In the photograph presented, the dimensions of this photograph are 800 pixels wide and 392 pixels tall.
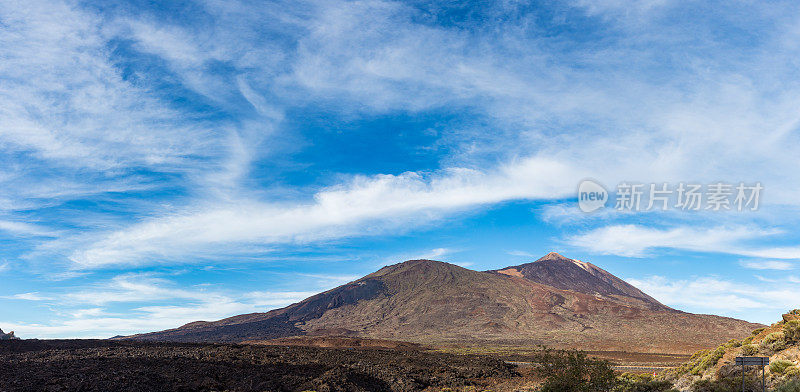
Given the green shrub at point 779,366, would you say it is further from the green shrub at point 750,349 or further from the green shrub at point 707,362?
the green shrub at point 707,362

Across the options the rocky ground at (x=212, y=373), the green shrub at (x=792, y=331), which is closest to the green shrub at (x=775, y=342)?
the green shrub at (x=792, y=331)

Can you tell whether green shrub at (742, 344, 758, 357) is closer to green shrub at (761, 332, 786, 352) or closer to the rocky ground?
green shrub at (761, 332, 786, 352)

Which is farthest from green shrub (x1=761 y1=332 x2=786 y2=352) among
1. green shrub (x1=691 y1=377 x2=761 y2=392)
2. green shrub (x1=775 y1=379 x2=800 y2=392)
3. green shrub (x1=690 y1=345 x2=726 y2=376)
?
green shrub (x1=775 y1=379 x2=800 y2=392)

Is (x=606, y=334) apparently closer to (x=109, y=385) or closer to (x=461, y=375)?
(x=461, y=375)

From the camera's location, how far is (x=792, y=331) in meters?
26.0

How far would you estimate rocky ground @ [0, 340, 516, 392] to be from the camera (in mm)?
34250

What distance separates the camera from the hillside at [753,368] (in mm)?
21609

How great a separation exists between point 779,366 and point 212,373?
38811 millimetres

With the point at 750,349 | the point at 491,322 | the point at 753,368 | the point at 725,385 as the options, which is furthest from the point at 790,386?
the point at 491,322

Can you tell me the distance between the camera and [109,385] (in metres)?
33.2

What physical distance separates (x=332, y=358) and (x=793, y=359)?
4422 centimetres

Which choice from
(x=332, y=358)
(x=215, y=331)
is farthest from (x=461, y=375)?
(x=215, y=331)

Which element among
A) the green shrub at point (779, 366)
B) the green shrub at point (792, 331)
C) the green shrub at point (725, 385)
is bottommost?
the green shrub at point (725, 385)

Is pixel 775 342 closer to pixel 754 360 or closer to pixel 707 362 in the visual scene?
pixel 707 362
